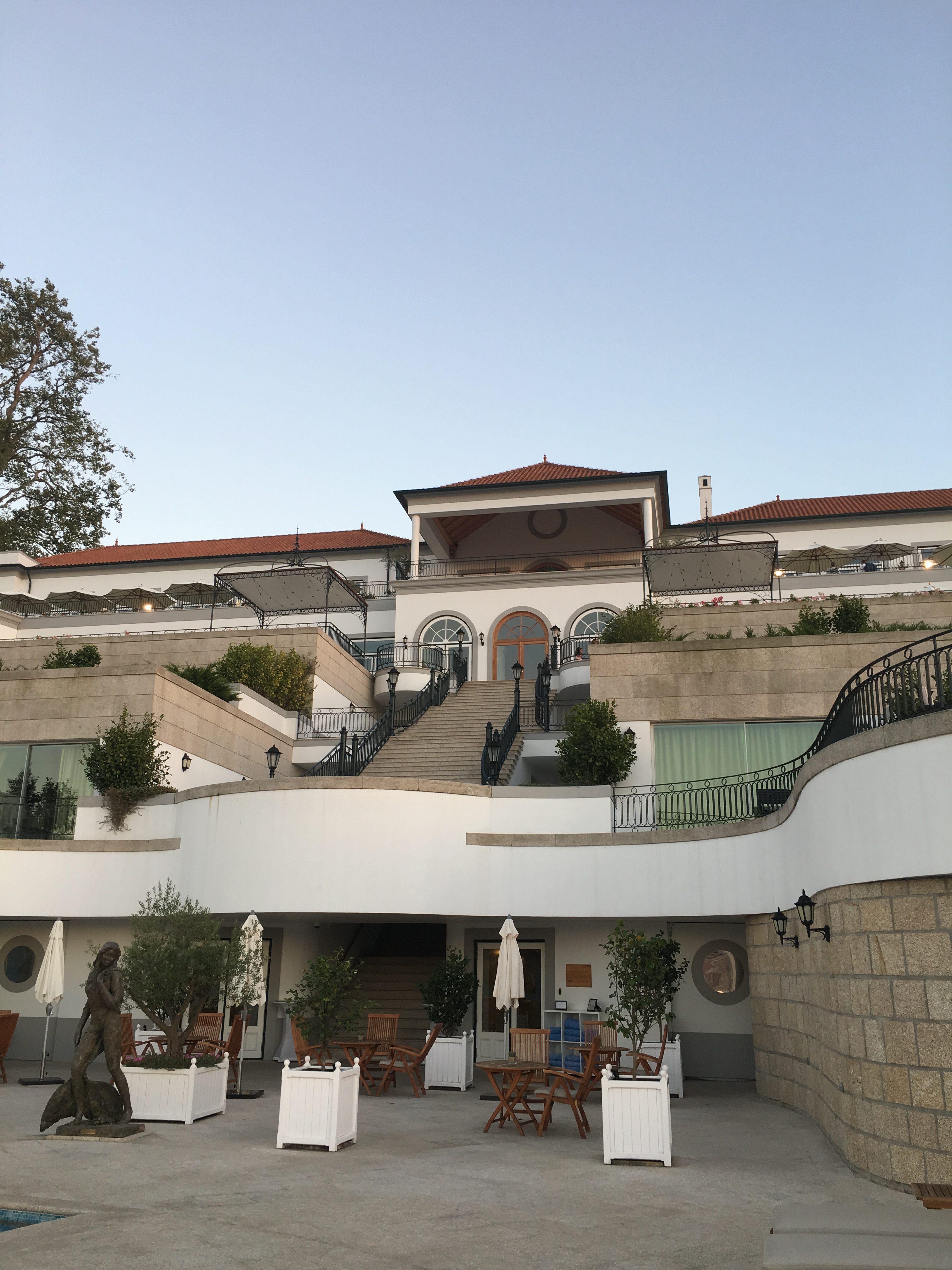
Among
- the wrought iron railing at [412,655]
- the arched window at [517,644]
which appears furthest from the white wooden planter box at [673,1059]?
the wrought iron railing at [412,655]

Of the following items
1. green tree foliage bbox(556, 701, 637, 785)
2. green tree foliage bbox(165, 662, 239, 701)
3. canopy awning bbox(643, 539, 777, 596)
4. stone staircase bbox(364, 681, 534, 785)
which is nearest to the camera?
green tree foliage bbox(556, 701, 637, 785)

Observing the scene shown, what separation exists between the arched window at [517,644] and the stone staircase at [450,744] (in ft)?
12.4

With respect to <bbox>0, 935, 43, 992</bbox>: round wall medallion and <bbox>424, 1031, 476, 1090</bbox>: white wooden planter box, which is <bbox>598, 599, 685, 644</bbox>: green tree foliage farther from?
<bbox>0, 935, 43, 992</bbox>: round wall medallion

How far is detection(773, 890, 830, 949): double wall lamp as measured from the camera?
35.2ft

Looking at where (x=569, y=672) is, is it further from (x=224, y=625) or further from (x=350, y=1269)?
(x=350, y=1269)

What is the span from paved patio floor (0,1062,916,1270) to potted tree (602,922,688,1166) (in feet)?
0.74

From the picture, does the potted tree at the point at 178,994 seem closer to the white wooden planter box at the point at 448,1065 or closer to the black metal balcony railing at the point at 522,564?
the white wooden planter box at the point at 448,1065

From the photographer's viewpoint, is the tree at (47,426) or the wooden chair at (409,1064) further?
the tree at (47,426)

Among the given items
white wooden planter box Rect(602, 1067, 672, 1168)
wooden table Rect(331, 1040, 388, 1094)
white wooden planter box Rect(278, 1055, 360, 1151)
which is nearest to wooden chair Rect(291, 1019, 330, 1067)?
wooden table Rect(331, 1040, 388, 1094)

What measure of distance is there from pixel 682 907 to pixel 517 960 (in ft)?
9.38

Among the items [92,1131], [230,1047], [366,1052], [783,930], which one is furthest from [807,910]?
[230,1047]

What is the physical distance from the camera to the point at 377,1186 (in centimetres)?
853

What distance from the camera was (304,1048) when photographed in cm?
1362

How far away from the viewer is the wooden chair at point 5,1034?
15.0 meters
